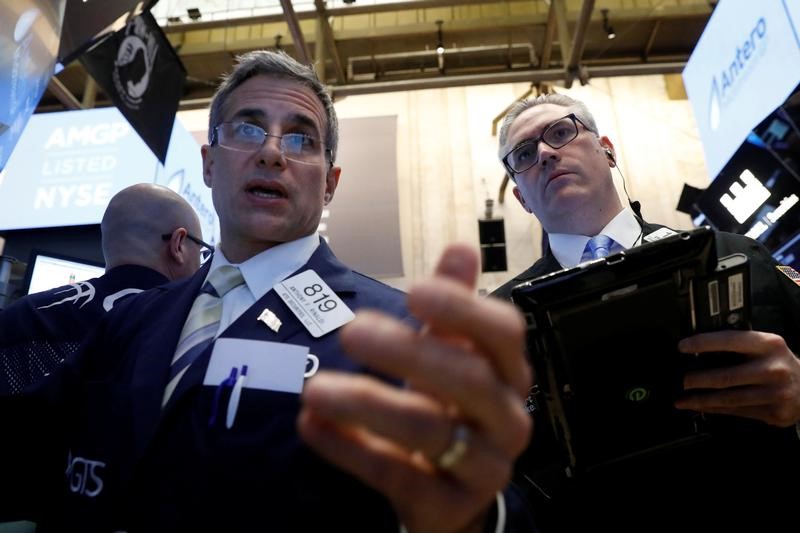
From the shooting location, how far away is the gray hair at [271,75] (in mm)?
1355

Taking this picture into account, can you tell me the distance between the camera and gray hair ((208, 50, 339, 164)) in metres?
1.36

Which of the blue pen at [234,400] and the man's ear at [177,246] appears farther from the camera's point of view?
the man's ear at [177,246]

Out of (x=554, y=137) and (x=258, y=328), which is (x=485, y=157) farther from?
(x=258, y=328)

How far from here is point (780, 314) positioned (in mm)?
1187

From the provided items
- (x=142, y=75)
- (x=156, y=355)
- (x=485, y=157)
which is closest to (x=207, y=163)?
(x=156, y=355)

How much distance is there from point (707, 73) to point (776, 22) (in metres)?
0.90

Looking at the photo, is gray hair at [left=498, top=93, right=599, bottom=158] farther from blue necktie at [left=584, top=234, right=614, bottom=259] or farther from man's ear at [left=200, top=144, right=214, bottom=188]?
man's ear at [left=200, top=144, right=214, bottom=188]

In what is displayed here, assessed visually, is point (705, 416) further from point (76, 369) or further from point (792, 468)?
point (76, 369)

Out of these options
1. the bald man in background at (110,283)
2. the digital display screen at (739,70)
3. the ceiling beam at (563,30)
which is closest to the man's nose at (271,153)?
the bald man in background at (110,283)

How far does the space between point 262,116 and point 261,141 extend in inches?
2.6

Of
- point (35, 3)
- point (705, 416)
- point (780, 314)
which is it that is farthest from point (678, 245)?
point (35, 3)

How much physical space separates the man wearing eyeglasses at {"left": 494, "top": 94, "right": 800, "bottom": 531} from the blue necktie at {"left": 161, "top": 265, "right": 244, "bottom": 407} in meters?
0.75

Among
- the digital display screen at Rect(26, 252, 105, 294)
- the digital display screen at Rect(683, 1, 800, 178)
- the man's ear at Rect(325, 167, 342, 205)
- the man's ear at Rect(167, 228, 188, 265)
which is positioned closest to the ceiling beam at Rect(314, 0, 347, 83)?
the digital display screen at Rect(26, 252, 105, 294)

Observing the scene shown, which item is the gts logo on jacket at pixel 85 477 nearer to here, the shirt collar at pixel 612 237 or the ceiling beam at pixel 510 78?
the shirt collar at pixel 612 237
